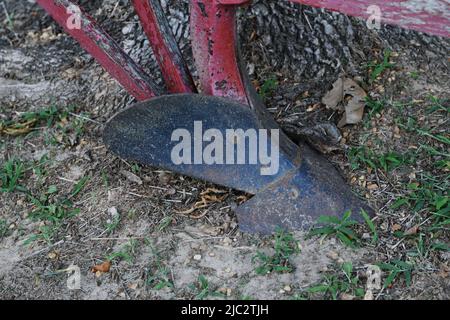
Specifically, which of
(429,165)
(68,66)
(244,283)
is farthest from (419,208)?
(68,66)

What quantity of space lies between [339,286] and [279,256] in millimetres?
264

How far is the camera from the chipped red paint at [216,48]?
258 cm

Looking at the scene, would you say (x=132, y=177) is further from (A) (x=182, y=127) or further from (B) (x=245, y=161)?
(B) (x=245, y=161)

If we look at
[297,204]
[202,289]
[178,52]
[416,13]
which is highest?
[416,13]

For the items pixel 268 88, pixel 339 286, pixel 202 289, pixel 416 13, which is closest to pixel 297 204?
pixel 339 286

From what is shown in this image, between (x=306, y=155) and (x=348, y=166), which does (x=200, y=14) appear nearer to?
(x=306, y=155)

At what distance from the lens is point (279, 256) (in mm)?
2674

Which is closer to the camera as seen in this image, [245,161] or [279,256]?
[279,256]

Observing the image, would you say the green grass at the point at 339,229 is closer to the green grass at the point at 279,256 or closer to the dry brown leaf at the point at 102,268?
the green grass at the point at 279,256

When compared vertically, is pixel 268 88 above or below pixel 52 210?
above

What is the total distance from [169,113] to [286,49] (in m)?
0.84

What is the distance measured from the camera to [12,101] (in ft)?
11.7

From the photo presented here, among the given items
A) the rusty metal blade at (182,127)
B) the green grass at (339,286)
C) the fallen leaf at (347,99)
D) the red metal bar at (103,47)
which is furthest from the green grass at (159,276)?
Result: the fallen leaf at (347,99)

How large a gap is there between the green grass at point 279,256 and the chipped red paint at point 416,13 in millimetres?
971
